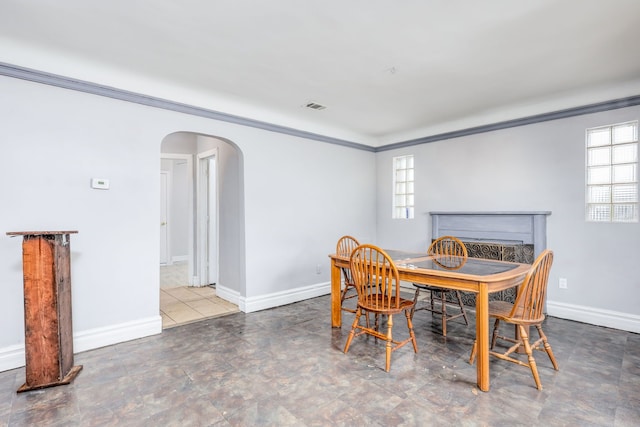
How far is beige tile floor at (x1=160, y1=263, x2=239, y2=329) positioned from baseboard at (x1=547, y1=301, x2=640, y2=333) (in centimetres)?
363

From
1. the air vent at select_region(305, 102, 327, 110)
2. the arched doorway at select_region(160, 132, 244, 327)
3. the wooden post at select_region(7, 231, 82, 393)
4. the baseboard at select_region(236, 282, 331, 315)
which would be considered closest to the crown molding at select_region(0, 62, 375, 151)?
the arched doorway at select_region(160, 132, 244, 327)

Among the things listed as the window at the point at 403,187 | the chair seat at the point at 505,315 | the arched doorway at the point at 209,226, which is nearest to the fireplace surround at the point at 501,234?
the window at the point at 403,187

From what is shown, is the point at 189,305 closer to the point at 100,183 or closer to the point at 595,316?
the point at 100,183

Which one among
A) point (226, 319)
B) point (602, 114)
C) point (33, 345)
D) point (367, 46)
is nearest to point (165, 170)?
point (226, 319)

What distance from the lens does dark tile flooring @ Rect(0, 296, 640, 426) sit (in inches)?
73.3

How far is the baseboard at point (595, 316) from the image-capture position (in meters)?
3.17

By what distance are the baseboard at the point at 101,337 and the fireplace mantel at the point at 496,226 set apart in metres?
3.66

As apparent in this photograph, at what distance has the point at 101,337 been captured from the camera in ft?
9.34

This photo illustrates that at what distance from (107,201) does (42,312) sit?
105 cm

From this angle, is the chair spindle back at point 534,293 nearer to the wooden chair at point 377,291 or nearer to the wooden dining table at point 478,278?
the wooden dining table at point 478,278

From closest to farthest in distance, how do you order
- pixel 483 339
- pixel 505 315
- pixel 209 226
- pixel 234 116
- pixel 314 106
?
pixel 483 339 → pixel 505 315 → pixel 234 116 → pixel 314 106 → pixel 209 226

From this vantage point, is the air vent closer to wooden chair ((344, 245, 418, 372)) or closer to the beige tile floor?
wooden chair ((344, 245, 418, 372))

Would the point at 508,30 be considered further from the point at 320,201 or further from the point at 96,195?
the point at 96,195

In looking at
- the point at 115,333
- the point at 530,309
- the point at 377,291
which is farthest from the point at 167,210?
the point at 530,309
